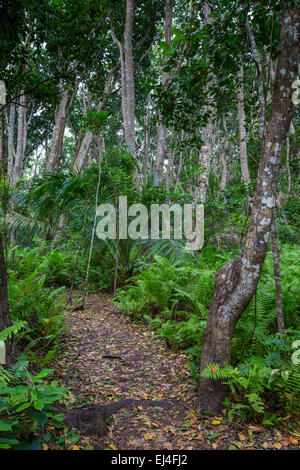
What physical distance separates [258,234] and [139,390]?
6.70ft

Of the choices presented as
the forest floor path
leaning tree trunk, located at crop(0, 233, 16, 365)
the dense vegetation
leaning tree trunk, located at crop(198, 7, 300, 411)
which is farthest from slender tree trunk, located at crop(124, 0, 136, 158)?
leaning tree trunk, located at crop(0, 233, 16, 365)

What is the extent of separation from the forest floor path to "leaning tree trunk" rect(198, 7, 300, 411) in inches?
11.3

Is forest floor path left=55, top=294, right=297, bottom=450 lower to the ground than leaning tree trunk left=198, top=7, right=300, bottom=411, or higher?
lower

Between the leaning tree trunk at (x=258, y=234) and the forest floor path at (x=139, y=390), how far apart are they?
288mm

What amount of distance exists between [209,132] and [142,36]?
9605mm

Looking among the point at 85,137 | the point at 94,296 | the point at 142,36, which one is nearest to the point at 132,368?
the point at 94,296

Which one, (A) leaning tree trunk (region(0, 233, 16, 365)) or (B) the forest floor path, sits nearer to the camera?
(B) the forest floor path

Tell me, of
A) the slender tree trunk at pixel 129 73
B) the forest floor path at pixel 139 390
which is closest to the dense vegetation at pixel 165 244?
the forest floor path at pixel 139 390

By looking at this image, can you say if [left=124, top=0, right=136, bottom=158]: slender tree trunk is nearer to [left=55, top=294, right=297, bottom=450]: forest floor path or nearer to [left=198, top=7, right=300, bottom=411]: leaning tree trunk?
[left=55, top=294, right=297, bottom=450]: forest floor path

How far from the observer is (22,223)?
5.63m

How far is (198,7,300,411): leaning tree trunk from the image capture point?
2447 millimetres

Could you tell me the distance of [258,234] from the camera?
2498 millimetres

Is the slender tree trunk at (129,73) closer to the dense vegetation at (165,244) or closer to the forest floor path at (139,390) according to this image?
the dense vegetation at (165,244)

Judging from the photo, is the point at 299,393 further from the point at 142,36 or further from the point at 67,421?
the point at 142,36
